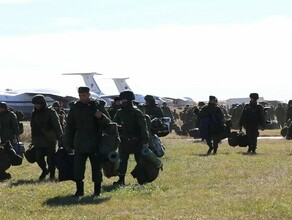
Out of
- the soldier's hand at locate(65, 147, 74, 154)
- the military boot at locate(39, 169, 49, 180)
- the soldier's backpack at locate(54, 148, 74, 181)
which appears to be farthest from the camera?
the military boot at locate(39, 169, 49, 180)

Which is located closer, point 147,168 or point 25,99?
point 147,168

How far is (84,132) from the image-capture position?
13.2m

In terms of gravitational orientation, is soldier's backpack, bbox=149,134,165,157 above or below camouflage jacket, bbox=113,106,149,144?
below

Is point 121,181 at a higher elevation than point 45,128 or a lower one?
lower

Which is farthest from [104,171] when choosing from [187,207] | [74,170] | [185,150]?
[185,150]

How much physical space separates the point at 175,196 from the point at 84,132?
184 cm

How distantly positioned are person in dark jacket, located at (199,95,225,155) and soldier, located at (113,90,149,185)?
890 centimetres

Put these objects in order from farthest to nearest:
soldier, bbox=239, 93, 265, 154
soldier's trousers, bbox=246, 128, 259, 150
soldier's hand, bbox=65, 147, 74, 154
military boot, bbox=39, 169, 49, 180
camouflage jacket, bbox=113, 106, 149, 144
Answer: soldier's trousers, bbox=246, 128, 259, 150, soldier, bbox=239, 93, 265, 154, military boot, bbox=39, 169, 49, 180, camouflage jacket, bbox=113, 106, 149, 144, soldier's hand, bbox=65, 147, 74, 154

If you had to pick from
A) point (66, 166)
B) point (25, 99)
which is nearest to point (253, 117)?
point (66, 166)

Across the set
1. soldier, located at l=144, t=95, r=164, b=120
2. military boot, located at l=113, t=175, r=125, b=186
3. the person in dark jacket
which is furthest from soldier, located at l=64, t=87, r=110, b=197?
the person in dark jacket

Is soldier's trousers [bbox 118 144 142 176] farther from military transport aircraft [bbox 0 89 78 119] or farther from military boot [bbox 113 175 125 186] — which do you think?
military transport aircraft [bbox 0 89 78 119]

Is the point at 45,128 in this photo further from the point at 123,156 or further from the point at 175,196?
the point at 175,196

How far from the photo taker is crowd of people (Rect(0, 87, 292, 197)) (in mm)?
13156

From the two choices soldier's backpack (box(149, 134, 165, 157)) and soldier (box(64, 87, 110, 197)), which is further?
soldier's backpack (box(149, 134, 165, 157))
